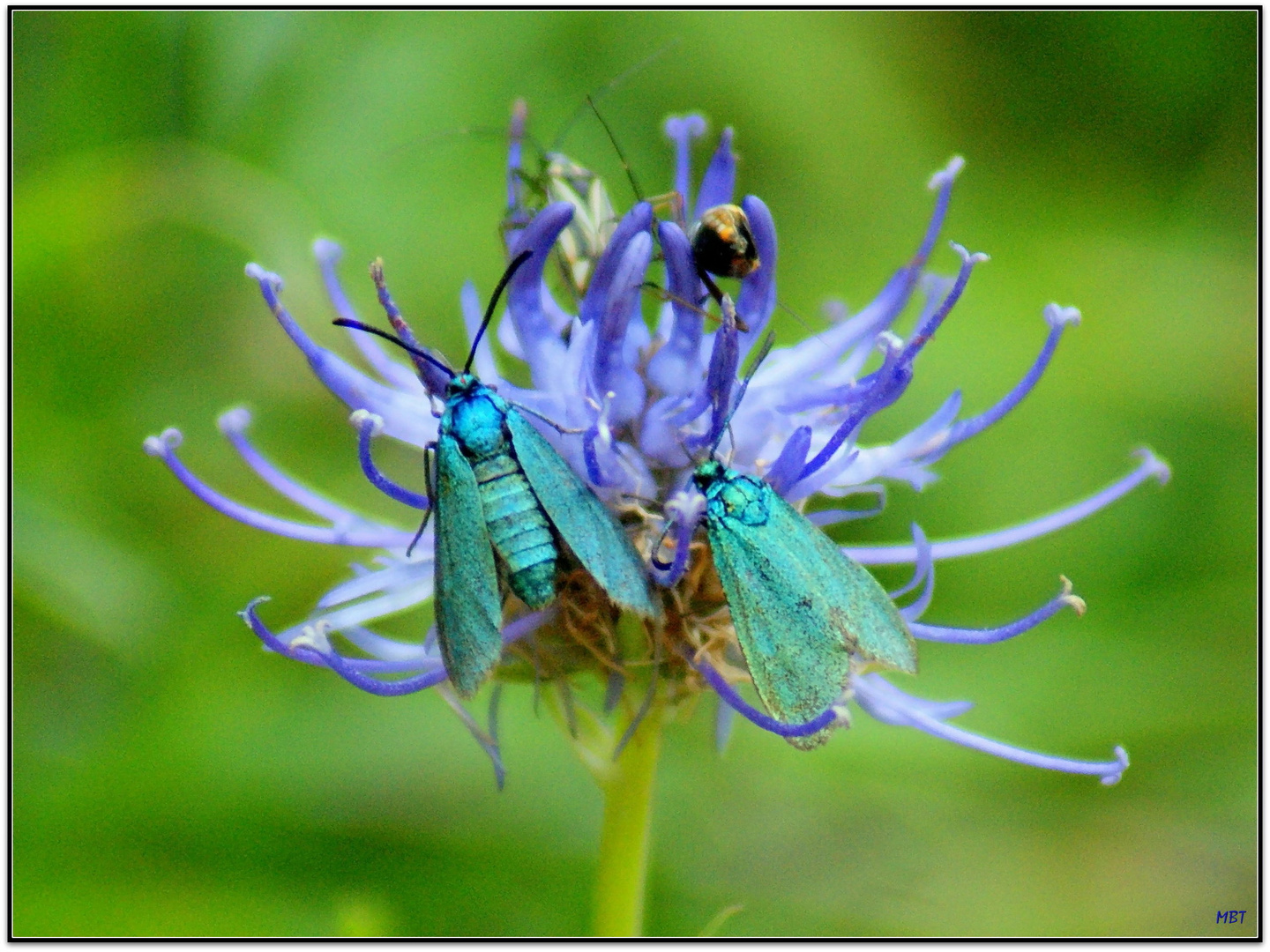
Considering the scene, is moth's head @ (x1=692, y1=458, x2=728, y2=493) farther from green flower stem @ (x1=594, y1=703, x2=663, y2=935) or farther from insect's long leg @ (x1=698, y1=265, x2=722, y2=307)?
green flower stem @ (x1=594, y1=703, x2=663, y2=935)


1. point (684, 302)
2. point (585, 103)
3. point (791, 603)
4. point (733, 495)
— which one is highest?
point (585, 103)

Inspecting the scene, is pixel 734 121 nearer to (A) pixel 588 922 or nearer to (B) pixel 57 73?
(B) pixel 57 73

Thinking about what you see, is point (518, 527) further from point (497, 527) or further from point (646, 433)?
point (646, 433)

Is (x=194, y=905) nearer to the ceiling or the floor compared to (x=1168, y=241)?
nearer to the floor

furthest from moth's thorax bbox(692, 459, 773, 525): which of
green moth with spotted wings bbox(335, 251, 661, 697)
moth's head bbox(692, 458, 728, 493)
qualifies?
green moth with spotted wings bbox(335, 251, 661, 697)

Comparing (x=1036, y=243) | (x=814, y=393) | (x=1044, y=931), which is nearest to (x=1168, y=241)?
(x=1036, y=243)

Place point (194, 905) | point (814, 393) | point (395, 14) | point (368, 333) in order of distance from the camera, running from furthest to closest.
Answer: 1. point (395, 14)
2. point (194, 905)
3. point (368, 333)
4. point (814, 393)

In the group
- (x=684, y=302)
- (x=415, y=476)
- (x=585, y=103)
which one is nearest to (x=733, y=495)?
(x=684, y=302)
